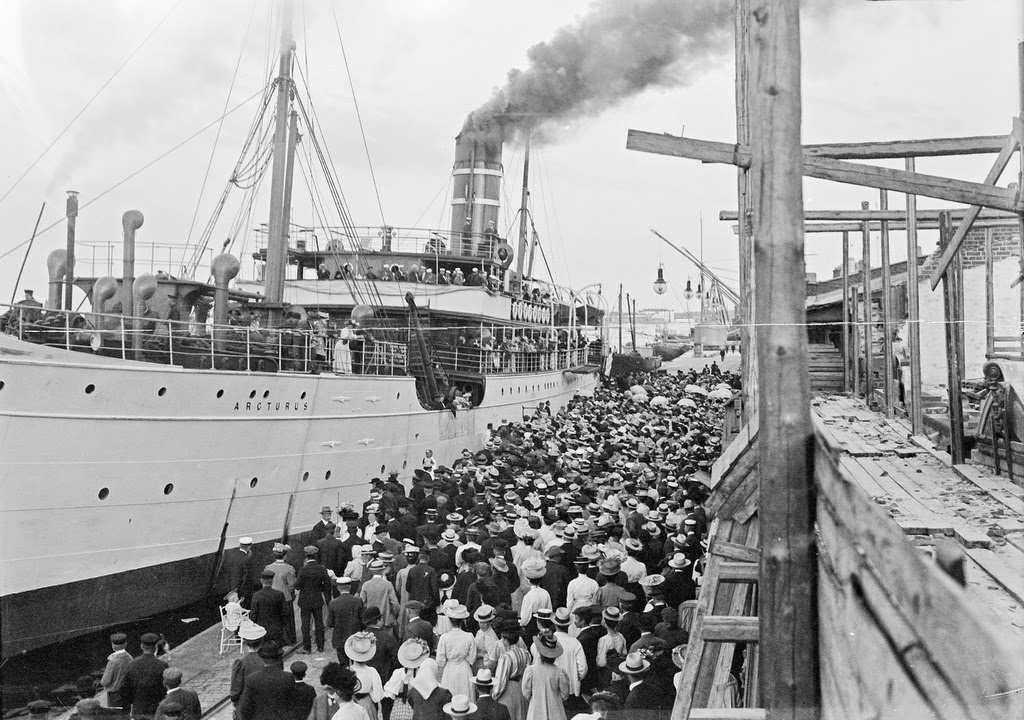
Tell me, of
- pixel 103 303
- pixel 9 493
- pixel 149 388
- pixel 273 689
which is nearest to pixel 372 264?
pixel 103 303

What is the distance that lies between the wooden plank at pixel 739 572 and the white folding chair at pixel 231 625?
5.31 metres

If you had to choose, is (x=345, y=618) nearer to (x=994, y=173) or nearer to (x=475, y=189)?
(x=994, y=173)

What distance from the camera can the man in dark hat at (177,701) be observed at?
5.13m

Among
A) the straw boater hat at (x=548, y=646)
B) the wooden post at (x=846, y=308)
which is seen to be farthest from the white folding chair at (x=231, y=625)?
the wooden post at (x=846, y=308)

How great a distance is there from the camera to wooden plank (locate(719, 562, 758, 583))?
440 cm

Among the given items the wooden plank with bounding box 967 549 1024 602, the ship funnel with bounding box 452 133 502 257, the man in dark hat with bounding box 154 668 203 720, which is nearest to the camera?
the wooden plank with bounding box 967 549 1024 602

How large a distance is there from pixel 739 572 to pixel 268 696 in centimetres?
310

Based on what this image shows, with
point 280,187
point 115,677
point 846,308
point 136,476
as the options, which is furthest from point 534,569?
point 280,187

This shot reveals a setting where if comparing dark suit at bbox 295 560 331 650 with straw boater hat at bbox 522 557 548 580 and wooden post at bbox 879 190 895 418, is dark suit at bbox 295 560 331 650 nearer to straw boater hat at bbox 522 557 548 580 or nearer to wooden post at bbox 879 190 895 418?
straw boater hat at bbox 522 557 548 580

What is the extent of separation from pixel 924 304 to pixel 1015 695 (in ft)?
50.0

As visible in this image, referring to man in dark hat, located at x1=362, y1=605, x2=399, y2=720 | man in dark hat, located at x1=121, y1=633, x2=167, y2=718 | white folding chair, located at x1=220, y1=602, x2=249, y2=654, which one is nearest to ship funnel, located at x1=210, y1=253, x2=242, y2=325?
white folding chair, located at x1=220, y1=602, x2=249, y2=654

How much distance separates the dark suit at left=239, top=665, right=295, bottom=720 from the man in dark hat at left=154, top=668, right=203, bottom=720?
359 mm

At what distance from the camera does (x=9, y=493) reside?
9062 millimetres

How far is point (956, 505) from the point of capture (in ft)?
16.8
